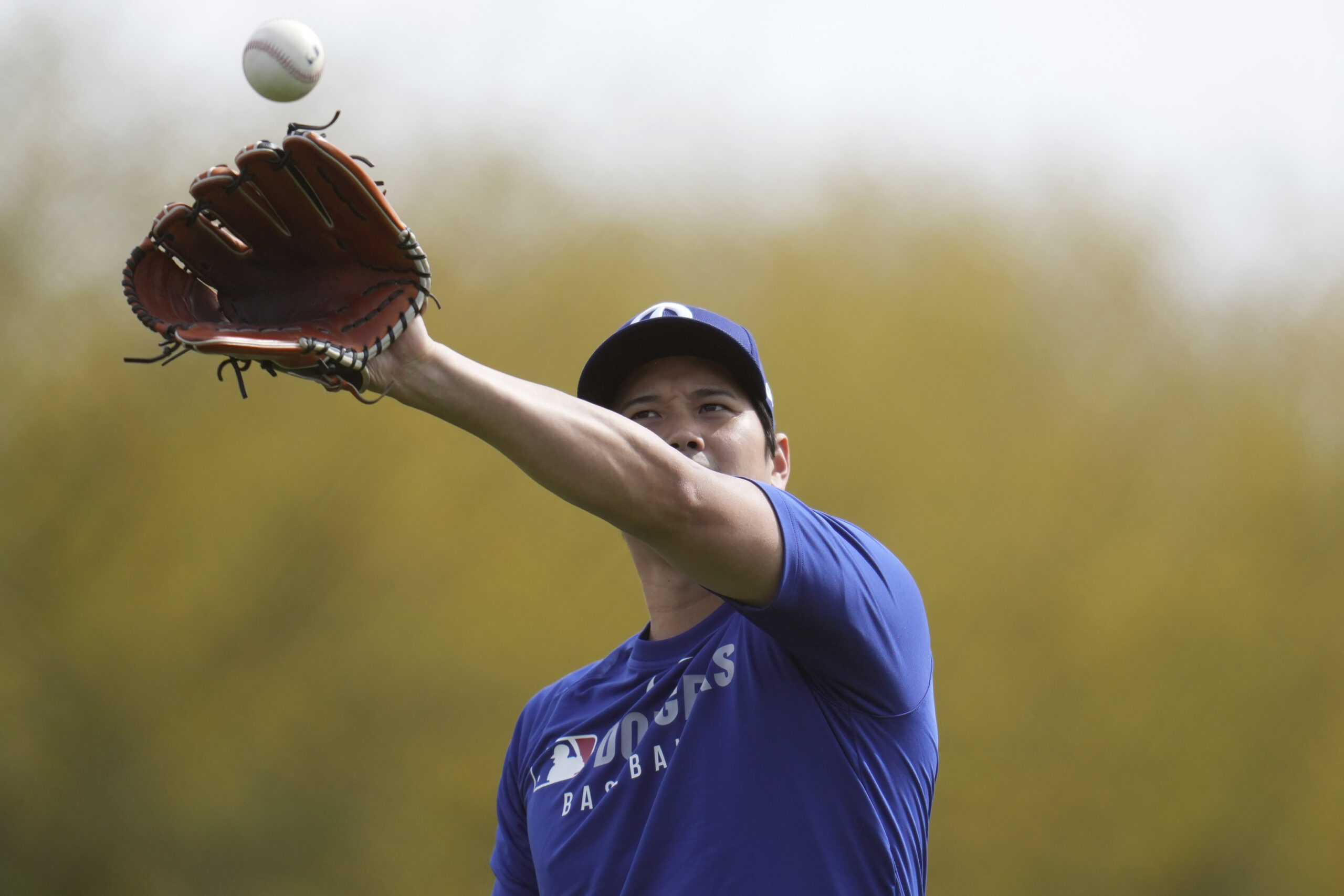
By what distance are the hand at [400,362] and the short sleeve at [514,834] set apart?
72cm

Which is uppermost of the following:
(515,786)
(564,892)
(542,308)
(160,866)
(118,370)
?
(542,308)

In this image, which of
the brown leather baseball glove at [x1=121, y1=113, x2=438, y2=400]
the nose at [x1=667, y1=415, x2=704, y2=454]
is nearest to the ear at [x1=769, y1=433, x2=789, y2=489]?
the nose at [x1=667, y1=415, x2=704, y2=454]

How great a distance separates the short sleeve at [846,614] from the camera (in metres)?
1.01

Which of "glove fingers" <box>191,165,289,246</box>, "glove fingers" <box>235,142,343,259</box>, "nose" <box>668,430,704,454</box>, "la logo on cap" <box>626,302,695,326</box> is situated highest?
"la logo on cap" <box>626,302,695,326</box>

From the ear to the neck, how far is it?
248mm

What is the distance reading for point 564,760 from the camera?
1.35m

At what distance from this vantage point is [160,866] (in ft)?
10.2

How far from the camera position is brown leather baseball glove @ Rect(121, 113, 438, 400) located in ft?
3.09

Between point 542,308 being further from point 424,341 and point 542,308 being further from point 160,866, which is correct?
point 424,341

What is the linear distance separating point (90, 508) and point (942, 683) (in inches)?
102

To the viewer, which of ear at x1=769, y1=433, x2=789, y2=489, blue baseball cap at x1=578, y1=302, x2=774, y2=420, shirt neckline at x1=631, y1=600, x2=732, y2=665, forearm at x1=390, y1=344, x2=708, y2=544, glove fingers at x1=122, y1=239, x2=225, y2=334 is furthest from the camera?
ear at x1=769, y1=433, x2=789, y2=489

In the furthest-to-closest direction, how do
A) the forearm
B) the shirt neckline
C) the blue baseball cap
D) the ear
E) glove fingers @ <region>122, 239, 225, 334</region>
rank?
the ear < the blue baseball cap < the shirt neckline < glove fingers @ <region>122, 239, 225, 334</region> < the forearm

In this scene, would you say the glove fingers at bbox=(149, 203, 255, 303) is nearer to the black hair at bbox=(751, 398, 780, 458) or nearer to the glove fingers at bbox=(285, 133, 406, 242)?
the glove fingers at bbox=(285, 133, 406, 242)

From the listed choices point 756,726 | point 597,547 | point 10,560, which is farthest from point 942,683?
point 10,560
